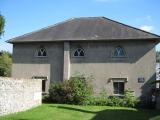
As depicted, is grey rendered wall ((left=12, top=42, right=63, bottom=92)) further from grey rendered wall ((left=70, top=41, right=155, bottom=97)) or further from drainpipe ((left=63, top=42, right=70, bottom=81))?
grey rendered wall ((left=70, top=41, right=155, bottom=97))

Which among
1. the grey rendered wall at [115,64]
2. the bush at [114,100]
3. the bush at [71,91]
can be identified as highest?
the grey rendered wall at [115,64]

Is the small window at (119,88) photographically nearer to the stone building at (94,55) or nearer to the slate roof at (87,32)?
the stone building at (94,55)

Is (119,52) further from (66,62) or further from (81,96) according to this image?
(81,96)

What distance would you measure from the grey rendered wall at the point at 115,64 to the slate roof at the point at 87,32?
0.64 meters

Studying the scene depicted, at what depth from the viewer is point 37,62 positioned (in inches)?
1246

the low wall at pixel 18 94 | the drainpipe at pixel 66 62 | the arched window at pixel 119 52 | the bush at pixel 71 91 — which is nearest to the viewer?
the low wall at pixel 18 94

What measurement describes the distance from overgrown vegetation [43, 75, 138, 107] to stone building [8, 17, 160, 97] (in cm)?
71

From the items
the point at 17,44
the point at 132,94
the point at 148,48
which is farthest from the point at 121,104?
the point at 17,44

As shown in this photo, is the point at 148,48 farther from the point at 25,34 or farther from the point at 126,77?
the point at 25,34

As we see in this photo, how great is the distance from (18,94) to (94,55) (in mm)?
10620

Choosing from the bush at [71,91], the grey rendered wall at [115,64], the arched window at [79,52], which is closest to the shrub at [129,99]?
the grey rendered wall at [115,64]

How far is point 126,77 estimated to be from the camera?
1152 inches

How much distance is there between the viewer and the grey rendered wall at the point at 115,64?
28.9 m

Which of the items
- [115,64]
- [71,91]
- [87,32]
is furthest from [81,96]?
[87,32]
